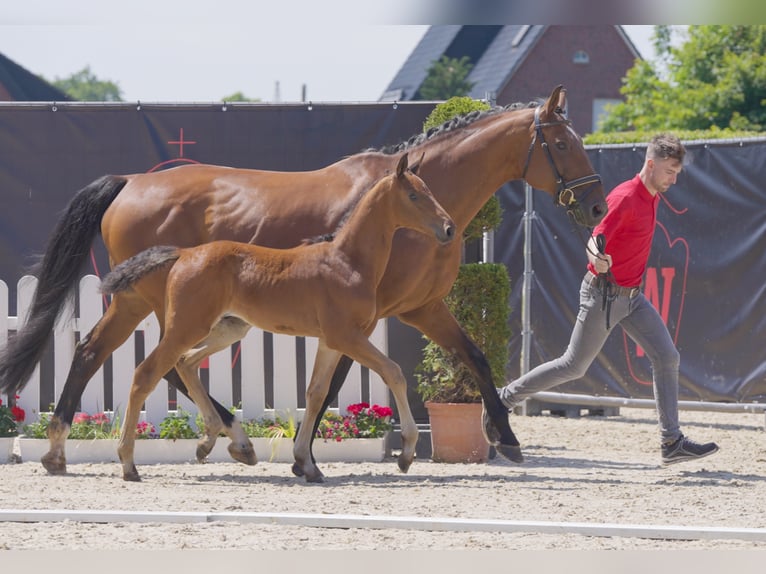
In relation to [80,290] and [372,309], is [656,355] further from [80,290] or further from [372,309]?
[80,290]

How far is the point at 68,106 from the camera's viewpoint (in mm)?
8414

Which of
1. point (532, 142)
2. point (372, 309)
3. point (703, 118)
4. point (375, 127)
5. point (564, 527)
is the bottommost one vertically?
point (564, 527)

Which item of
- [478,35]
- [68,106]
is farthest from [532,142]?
[478,35]

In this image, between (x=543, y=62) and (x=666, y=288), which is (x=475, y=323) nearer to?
(x=666, y=288)

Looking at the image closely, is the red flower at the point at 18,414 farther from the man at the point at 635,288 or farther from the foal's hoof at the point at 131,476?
the man at the point at 635,288

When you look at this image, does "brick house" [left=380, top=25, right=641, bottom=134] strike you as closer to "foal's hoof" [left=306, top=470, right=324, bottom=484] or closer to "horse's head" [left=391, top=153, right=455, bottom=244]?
"horse's head" [left=391, top=153, right=455, bottom=244]

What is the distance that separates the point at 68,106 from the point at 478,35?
130 feet

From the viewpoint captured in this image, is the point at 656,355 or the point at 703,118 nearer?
the point at 656,355

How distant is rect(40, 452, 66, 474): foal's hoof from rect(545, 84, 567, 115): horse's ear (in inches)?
148

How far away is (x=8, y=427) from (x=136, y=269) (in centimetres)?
202

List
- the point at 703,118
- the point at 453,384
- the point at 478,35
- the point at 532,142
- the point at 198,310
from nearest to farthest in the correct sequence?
the point at 198,310, the point at 532,142, the point at 453,384, the point at 703,118, the point at 478,35

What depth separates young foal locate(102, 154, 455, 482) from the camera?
593 centimetres

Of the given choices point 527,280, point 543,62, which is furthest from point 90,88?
point 527,280

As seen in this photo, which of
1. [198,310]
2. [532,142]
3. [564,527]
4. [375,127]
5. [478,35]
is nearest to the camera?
[564,527]
